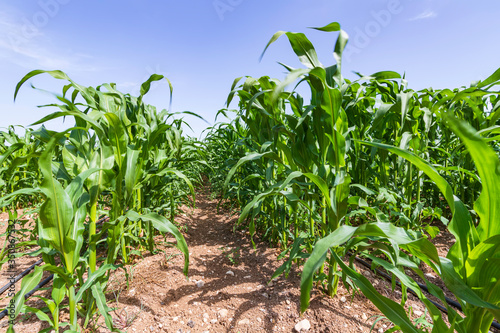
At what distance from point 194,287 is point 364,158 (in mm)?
1431

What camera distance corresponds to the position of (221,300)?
4.79ft

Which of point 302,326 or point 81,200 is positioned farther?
point 302,326

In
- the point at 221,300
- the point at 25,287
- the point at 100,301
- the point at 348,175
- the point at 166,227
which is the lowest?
the point at 221,300

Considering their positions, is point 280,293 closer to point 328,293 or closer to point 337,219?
point 328,293

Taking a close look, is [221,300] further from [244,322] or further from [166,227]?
[166,227]

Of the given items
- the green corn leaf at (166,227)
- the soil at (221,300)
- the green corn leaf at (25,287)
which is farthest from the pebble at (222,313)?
the green corn leaf at (25,287)

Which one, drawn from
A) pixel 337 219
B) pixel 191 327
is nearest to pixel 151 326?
pixel 191 327

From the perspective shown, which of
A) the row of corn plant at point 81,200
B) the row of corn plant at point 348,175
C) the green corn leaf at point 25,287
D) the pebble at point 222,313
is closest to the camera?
the row of corn plant at point 348,175

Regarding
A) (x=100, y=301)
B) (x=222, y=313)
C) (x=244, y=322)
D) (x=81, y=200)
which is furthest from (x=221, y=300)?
(x=81, y=200)

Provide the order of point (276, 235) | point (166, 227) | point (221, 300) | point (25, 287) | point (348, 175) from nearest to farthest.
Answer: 1. point (25, 287)
2. point (166, 227)
3. point (348, 175)
4. point (221, 300)
5. point (276, 235)

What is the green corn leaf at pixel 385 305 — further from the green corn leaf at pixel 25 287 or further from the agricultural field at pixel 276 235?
the green corn leaf at pixel 25 287

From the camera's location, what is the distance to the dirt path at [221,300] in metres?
1.24

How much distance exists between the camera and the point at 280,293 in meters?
1.45

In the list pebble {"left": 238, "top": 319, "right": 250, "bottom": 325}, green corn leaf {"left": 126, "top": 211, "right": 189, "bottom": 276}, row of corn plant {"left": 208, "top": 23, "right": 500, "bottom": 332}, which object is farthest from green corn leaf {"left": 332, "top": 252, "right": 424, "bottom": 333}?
pebble {"left": 238, "top": 319, "right": 250, "bottom": 325}
